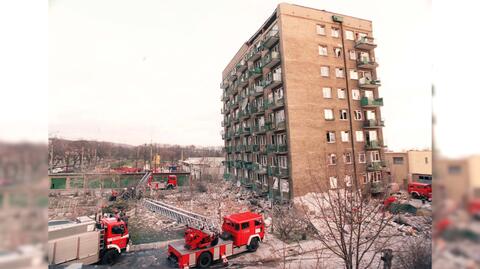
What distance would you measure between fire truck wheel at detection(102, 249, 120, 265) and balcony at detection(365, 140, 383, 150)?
583 centimetres

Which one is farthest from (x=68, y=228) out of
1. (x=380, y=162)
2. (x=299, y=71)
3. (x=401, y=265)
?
(x=380, y=162)

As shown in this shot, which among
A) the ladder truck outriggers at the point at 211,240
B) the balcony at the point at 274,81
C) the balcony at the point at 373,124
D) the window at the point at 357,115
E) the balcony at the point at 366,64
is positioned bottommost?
the ladder truck outriggers at the point at 211,240

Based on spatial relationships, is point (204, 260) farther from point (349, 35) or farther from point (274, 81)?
point (349, 35)

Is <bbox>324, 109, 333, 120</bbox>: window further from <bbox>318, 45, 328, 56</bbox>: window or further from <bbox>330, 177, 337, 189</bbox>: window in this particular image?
<bbox>330, 177, 337, 189</bbox>: window

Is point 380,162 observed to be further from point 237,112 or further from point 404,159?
point 237,112

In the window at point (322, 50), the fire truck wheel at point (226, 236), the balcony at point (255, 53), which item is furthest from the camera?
the balcony at point (255, 53)

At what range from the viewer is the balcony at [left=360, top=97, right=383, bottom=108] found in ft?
19.5

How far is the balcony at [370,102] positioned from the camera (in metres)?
5.94

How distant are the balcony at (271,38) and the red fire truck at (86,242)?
5424 millimetres

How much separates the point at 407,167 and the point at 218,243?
5.90 m

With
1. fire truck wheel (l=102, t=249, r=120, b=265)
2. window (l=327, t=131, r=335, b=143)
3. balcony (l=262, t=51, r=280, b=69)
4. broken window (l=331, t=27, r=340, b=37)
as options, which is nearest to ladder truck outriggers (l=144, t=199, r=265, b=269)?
fire truck wheel (l=102, t=249, r=120, b=265)

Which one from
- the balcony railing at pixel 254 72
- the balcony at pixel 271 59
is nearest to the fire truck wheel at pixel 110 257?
the balcony at pixel 271 59

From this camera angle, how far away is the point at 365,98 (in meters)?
6.00

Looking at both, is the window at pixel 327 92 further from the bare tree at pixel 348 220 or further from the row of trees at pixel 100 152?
the row of trees at pixel 100 152
